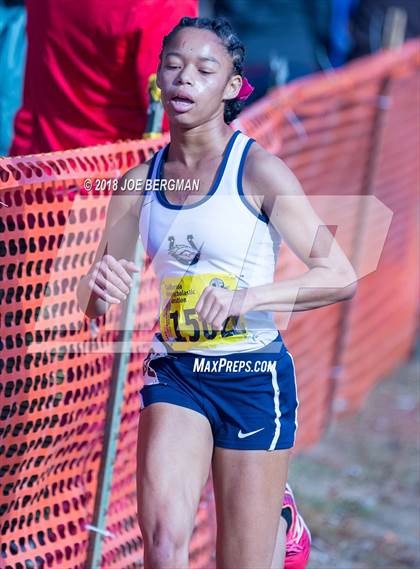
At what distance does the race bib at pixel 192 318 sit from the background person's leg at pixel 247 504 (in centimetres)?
34

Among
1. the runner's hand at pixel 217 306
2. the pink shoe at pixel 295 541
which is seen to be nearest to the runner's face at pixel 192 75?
the runner's hand at pixel 217 306

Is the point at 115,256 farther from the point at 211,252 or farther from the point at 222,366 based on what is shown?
the point at 222,366

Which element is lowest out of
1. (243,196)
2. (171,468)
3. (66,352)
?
(171,468)

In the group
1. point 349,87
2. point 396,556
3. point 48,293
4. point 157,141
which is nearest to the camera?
point 48,293

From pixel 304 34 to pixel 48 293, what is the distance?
5.30 m

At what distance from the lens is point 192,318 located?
335cm

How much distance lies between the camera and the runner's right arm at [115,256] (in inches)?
128

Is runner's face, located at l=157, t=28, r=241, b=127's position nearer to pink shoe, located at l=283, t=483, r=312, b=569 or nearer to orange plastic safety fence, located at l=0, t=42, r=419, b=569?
orange plastic safety fence, located at l=0, t=42, r=419, b=569

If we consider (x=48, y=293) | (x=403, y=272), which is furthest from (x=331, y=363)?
(x=48, y=293)

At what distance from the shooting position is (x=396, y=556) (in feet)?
17.2

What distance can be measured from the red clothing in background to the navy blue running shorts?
4.67 ft

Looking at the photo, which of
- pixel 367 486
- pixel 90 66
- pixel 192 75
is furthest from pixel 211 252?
pixel 367 486

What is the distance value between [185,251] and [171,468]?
2.12 feet

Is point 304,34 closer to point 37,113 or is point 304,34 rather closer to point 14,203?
point 37,113
